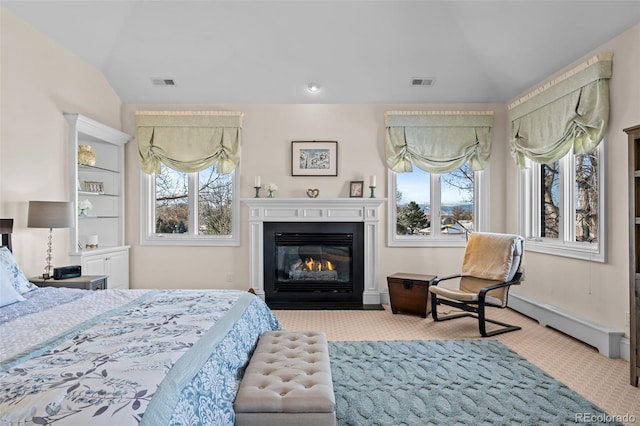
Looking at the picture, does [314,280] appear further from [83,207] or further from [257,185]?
[83,207]

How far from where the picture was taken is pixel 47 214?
320 centimetres

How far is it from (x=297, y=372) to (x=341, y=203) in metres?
3.06

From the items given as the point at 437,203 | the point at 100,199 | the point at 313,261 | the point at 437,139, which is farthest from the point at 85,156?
the point at 437,203

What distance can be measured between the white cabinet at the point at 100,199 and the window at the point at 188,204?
1.15 ft

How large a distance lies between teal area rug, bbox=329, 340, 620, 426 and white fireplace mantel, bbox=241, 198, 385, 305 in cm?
163

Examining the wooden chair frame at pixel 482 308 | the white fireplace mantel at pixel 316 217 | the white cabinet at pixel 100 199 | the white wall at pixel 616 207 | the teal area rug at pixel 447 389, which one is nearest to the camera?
the teal area rug at pixel 447 389

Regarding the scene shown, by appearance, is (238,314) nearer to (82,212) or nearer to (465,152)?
(82,212)

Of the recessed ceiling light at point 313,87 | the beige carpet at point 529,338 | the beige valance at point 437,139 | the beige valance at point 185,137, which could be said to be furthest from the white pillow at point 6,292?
the beige valance at point 437,139

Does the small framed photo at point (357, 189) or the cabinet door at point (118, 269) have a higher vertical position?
the small framed photo at point (357, 189)

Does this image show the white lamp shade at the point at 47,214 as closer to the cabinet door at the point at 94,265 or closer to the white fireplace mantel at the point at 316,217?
the cabinet door at the point at 94,265

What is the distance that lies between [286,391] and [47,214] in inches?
112

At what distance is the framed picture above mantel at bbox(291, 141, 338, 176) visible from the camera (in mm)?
4855

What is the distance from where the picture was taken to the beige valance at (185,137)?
190 inches

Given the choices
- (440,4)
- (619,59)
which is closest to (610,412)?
(619,59)
